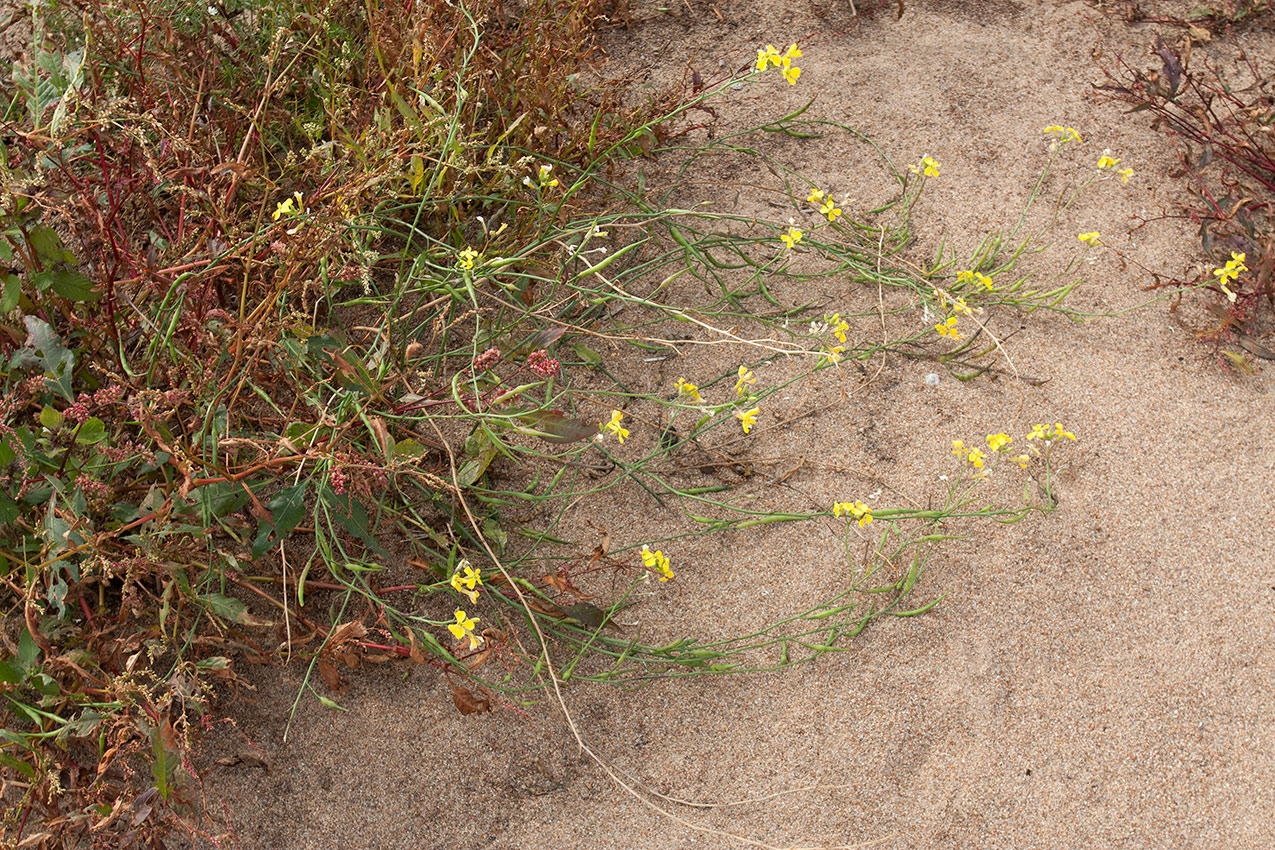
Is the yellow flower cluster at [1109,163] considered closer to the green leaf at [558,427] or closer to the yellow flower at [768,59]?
the yellow flower at [768,59]

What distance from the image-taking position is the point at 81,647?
1.58 meters

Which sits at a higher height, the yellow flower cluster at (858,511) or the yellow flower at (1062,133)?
the yellow flower at (1062,133)

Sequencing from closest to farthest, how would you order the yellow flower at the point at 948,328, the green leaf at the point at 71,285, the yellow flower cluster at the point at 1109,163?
the green leaf at the point at 71,285 < the yellow flower at the point at 948,328 < the yellow flower cluster at the point at 1109,163

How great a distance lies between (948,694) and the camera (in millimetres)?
1738

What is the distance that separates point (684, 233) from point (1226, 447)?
4.19 ft

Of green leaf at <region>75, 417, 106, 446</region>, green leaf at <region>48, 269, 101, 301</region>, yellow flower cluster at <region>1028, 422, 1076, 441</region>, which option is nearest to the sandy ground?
yellow flower cluster at <region>1028, 422, 1076, 441</region>

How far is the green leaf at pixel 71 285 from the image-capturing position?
1603mm

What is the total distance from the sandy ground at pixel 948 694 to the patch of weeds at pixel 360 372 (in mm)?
67

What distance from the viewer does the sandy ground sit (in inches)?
64.0

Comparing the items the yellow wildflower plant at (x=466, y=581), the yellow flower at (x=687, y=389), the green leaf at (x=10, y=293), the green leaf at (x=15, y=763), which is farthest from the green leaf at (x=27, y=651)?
the yellow flower at (x=687, y=389)

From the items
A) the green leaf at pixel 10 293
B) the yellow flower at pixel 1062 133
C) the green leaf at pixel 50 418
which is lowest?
the yellow flower at pixel 1062 133

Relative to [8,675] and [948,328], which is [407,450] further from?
[948,328]

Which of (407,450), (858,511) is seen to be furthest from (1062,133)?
(407,450)

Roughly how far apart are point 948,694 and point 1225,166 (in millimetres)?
1751
